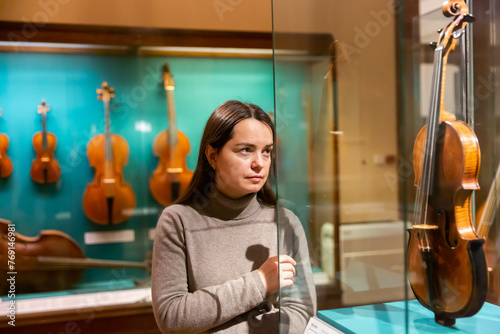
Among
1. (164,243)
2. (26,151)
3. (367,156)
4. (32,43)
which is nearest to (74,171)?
(26,151)

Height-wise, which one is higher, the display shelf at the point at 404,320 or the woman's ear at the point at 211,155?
the woman's ear at the point at 211,155

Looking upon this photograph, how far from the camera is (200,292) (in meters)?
0.92

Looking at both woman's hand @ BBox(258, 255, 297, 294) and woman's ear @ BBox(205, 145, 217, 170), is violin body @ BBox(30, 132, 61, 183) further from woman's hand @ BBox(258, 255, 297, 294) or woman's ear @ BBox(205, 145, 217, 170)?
woman's hand @ BBox(258, 255, 297, 294)

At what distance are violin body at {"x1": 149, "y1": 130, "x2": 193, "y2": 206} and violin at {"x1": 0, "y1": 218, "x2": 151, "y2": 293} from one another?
377mm

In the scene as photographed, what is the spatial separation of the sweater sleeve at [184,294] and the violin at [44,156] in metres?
1.21

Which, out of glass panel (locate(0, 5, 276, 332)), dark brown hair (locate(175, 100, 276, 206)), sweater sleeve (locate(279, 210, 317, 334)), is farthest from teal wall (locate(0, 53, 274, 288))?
sweater sleeve (locate(279, 210, 317, 334))

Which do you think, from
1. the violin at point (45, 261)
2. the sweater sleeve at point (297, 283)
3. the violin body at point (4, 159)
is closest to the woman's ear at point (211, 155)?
the sweater sleeve at point (297, 283)

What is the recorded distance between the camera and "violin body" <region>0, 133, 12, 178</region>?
6.29 ft

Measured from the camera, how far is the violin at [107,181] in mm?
1974

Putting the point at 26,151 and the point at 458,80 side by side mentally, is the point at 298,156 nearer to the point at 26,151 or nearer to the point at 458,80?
the point at 458,80

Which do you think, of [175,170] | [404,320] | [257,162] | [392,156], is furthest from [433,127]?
[175,170]

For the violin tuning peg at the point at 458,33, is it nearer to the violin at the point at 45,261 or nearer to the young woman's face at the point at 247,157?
the young woman's face at the point at 247,157

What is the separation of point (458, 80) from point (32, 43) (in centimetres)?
177

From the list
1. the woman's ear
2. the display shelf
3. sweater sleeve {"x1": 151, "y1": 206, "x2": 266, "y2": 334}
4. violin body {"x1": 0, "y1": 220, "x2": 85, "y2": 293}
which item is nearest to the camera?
the display shelf
